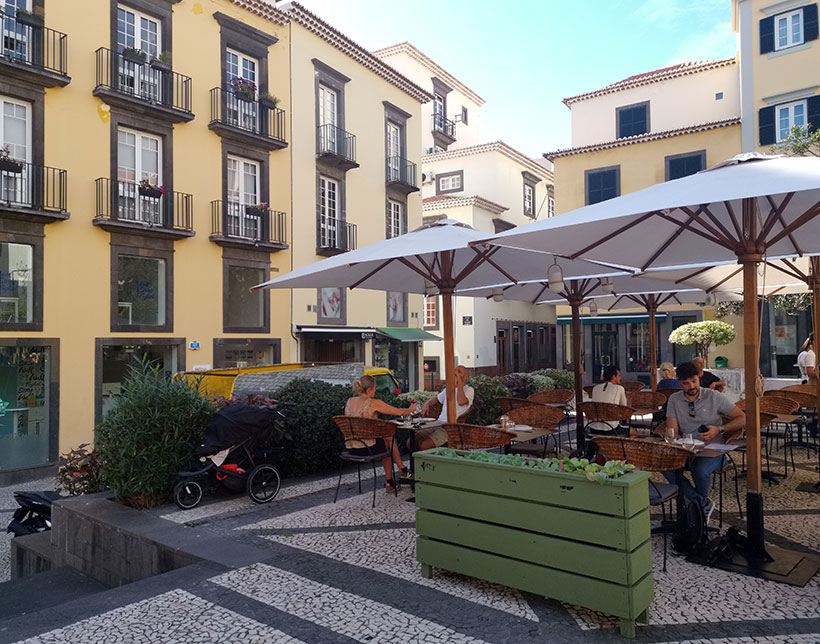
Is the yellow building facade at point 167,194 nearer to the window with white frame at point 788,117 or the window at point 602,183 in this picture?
the window at point 602,183

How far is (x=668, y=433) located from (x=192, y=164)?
14500 mm

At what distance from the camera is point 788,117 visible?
74.2 ft

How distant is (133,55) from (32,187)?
4.12m

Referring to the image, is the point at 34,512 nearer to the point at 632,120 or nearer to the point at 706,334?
the point at 706,334

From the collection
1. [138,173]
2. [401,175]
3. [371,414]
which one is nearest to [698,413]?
[371,414]

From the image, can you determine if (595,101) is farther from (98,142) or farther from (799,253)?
(799,253)

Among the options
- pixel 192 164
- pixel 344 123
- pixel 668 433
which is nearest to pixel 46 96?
pixel 192 164

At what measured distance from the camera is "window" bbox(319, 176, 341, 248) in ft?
67.0

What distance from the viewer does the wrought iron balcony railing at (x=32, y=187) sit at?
12.8 m

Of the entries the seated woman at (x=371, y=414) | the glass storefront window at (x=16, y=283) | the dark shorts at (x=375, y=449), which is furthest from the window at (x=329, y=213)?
the dark shorts at (x=375, y=449)

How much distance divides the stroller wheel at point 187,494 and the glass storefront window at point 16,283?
867cm

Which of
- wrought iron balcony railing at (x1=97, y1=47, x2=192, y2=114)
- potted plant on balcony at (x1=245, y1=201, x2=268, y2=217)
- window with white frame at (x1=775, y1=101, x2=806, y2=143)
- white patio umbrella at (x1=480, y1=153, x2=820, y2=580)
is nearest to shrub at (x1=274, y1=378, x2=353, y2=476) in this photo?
white patio umbrella at (x1=480, y1=153, x2=820, y2=580)

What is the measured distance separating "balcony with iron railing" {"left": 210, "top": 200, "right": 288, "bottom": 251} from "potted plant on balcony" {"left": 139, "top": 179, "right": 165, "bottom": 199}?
5.44 ft

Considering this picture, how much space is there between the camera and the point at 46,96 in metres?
13.6
